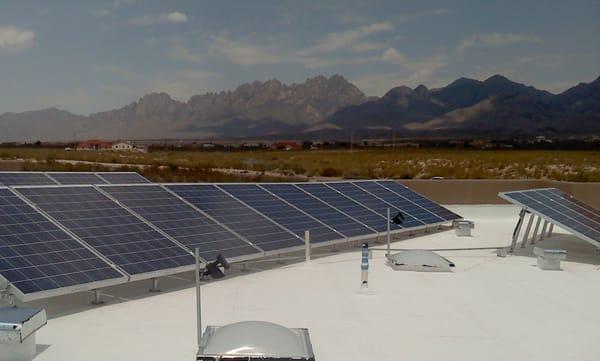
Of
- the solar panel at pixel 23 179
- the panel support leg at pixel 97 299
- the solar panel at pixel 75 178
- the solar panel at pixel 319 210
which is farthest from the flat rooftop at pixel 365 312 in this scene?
the solar panel at pixel 75 178

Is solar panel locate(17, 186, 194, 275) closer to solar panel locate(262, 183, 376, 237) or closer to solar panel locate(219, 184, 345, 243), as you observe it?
solar panel locate(219, 184, 345, 243)

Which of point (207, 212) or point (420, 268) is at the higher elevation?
point (207, 212)

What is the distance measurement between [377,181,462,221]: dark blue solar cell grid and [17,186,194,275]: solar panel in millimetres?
13923

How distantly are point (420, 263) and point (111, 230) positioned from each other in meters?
8.11

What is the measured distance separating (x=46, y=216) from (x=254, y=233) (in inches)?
219

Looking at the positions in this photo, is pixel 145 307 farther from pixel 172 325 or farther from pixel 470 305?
pixel 470 305

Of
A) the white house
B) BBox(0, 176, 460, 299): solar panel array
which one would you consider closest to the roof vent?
BBox(0, 176, 460, 299): solar panel array

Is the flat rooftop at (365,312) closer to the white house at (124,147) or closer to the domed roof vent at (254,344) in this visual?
the domed roof vent at (254,344)

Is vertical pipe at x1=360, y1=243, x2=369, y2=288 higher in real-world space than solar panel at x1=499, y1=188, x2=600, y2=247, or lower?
lower

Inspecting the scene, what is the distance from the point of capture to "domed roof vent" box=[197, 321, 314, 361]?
29.7 ft

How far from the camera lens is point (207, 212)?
1842 centimetres

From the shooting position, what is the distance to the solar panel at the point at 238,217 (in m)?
18.0

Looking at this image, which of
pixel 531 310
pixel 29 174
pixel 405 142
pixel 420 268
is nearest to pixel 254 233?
pixel 420 268

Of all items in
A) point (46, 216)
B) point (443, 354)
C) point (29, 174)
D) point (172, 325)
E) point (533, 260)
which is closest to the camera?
point (443, 354)
